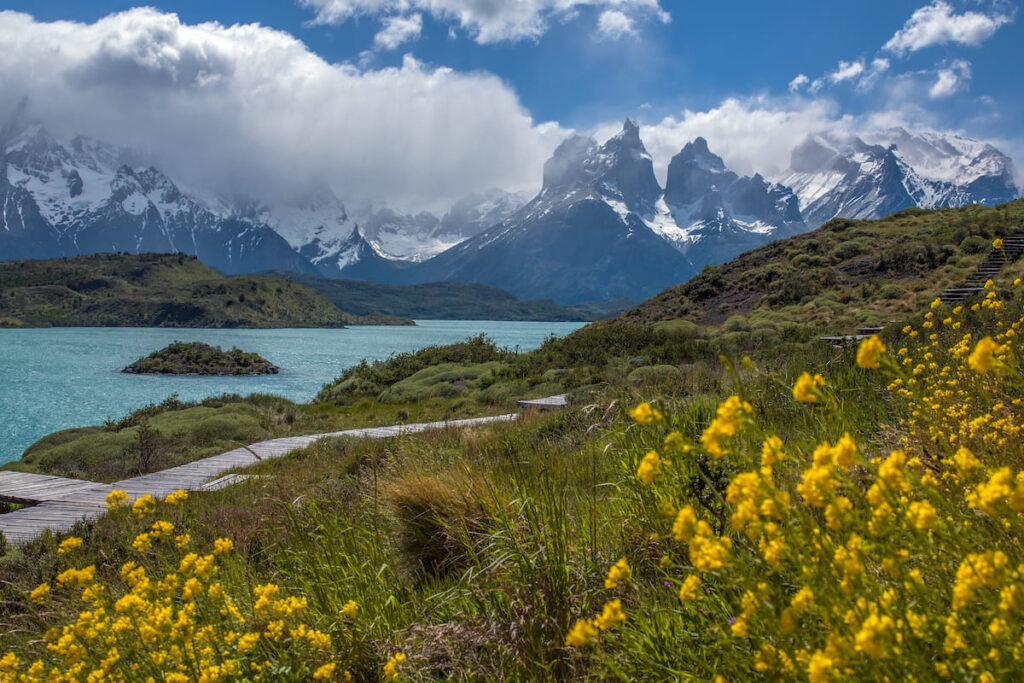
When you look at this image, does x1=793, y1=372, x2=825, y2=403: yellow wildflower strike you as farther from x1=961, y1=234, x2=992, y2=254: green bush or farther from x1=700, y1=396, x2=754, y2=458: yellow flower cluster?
x1=961, y1=234, x2=992, y2=254: green bush

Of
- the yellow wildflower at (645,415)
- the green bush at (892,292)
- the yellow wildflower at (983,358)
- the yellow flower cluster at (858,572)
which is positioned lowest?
the yellow flower cluster at (858,572)

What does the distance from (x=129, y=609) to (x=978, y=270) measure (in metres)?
26.8

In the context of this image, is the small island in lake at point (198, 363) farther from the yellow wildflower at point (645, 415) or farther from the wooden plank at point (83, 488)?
the yellow wildflower at point (645, 415)

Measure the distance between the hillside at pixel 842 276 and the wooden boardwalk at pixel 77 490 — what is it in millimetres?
17546

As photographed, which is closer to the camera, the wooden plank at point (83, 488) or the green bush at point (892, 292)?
the wooden plank at point (83, 488)

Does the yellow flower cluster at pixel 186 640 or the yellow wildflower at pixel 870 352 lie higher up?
the yellow wildflower at pixel 870 352

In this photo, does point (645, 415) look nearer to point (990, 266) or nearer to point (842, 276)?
point (990, 266)

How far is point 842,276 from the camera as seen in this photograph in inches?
1091

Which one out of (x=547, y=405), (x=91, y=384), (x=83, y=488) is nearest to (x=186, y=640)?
(x=83, y=488)

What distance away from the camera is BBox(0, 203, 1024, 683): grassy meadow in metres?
1.31

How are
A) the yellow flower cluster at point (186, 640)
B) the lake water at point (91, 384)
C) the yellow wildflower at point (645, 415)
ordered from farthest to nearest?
the lake water at point (91, 384)
the yellow flower cluster at point (186, 640)
the yellow wildflower at point (645, 415)

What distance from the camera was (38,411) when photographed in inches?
910

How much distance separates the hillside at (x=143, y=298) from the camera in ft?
332

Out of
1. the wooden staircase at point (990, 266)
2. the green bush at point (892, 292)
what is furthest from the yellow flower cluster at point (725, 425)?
the green bush at point (892, 292)
